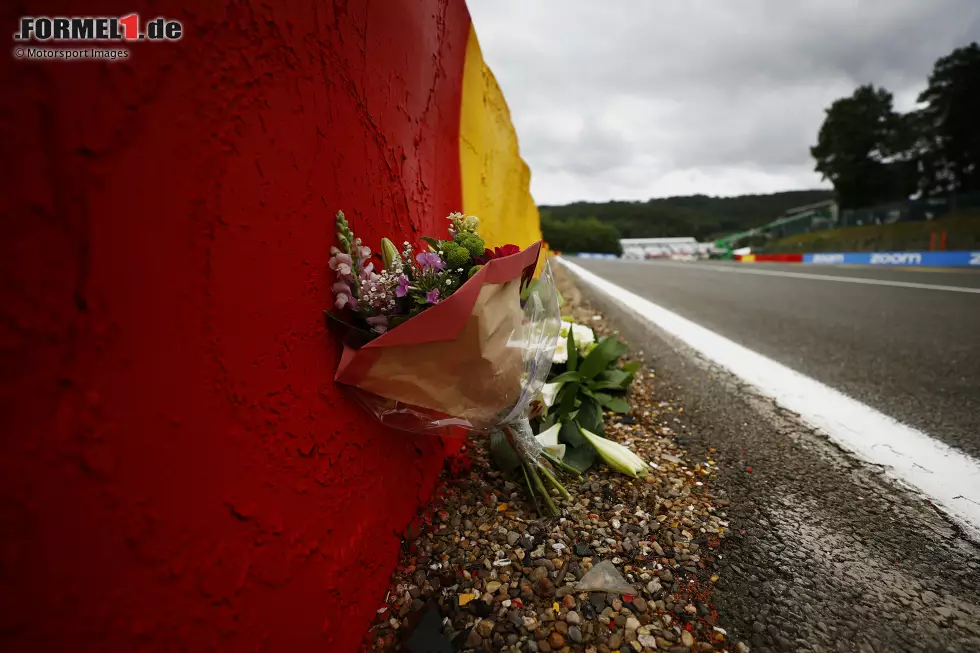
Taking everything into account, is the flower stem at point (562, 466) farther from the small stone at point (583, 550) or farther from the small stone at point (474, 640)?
the small stone at point (474, 640)

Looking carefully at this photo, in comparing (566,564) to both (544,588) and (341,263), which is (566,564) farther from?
(341,263)

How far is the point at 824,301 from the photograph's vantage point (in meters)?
4.92

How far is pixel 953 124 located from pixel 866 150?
311 inches

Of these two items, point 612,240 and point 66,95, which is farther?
point 612,240

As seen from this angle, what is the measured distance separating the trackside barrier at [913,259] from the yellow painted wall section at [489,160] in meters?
15.0

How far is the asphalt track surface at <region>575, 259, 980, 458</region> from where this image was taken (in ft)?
6.19

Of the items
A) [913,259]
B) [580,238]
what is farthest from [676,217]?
[913,259]

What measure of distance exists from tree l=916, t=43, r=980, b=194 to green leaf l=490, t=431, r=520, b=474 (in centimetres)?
5022

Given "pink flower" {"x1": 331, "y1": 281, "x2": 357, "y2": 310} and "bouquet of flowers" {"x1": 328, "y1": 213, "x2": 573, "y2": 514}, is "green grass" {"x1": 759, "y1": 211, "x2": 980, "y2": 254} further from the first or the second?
"pink flower" {"x1": 331, "y1": 281, "x2": 357, "y2": 310}

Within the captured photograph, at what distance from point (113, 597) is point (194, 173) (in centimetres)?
55

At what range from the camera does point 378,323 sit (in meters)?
0.97

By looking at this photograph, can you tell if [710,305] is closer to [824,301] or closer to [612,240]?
[824,301]

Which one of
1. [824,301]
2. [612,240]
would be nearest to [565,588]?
[824,301]

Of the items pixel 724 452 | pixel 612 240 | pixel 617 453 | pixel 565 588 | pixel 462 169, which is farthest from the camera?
pixel 612 240
